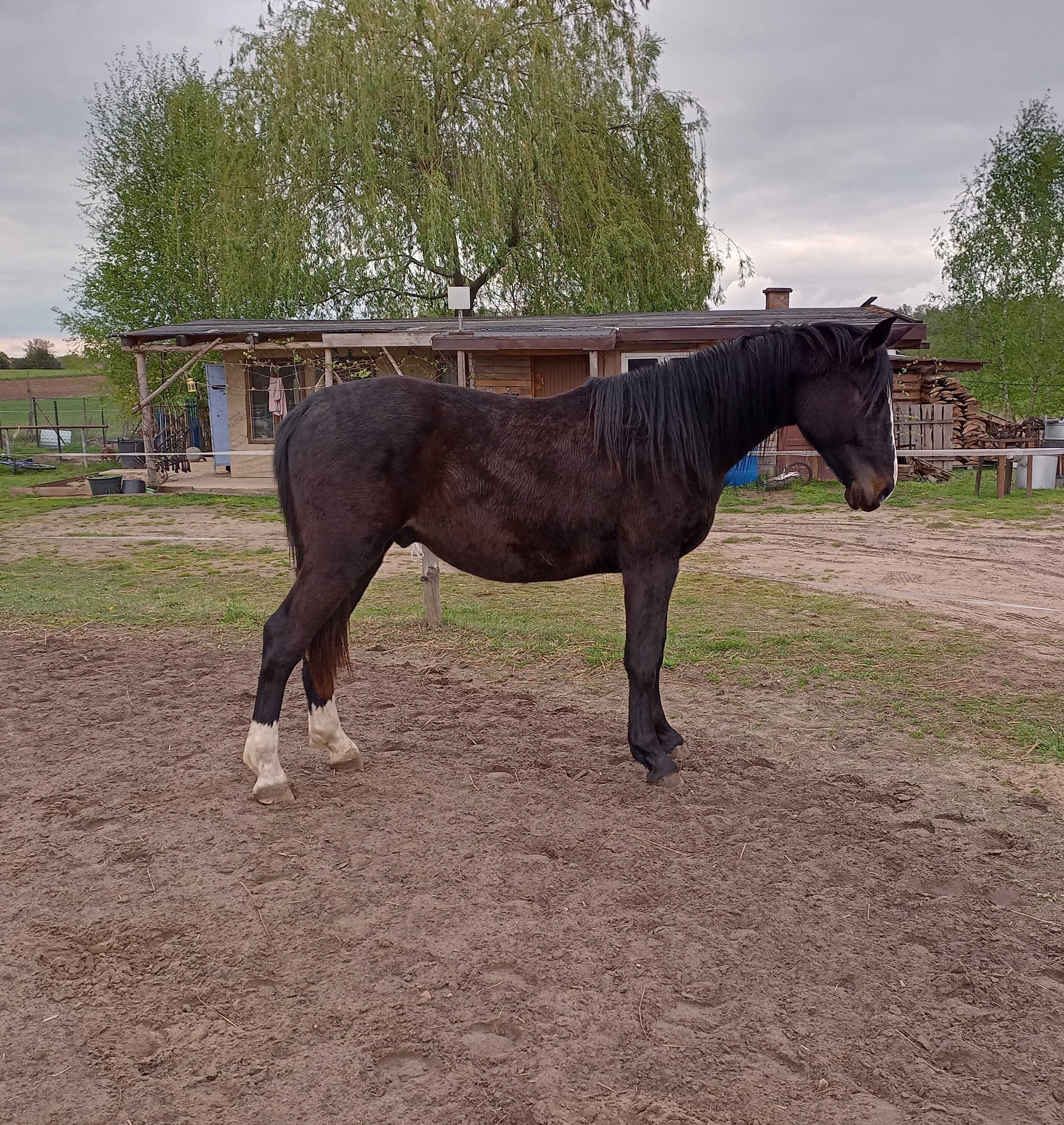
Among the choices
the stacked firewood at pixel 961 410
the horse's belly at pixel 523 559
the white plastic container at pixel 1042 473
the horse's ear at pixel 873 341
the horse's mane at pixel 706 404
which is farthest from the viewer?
the stacked firewood at pixel 961 410

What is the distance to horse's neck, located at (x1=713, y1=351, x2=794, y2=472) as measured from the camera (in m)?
3.63

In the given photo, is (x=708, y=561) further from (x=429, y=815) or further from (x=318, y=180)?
(x=318, y=180)

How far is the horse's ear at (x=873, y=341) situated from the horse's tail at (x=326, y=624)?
240cm

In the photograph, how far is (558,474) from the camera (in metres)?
3.67

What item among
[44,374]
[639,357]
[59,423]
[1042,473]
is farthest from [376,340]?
[44,374]

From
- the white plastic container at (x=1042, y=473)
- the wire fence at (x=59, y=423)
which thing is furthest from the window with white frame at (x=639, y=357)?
the wire fence at (x=59, y=423)

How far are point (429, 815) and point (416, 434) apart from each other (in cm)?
159

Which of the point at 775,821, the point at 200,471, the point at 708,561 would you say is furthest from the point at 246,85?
the point at 775,821

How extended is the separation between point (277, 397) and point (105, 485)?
4009 millimetres

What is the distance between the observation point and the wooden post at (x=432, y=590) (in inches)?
250

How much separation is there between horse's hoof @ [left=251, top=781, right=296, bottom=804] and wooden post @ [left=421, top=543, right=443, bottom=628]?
2877 millimetres

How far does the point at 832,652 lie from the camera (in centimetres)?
583

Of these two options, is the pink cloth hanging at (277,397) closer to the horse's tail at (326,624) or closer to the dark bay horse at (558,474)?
the horse's tail at (326,624)

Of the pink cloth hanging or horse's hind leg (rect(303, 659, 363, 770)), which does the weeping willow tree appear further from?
horse's hind leg (rect(303, 659, 363, 770))
